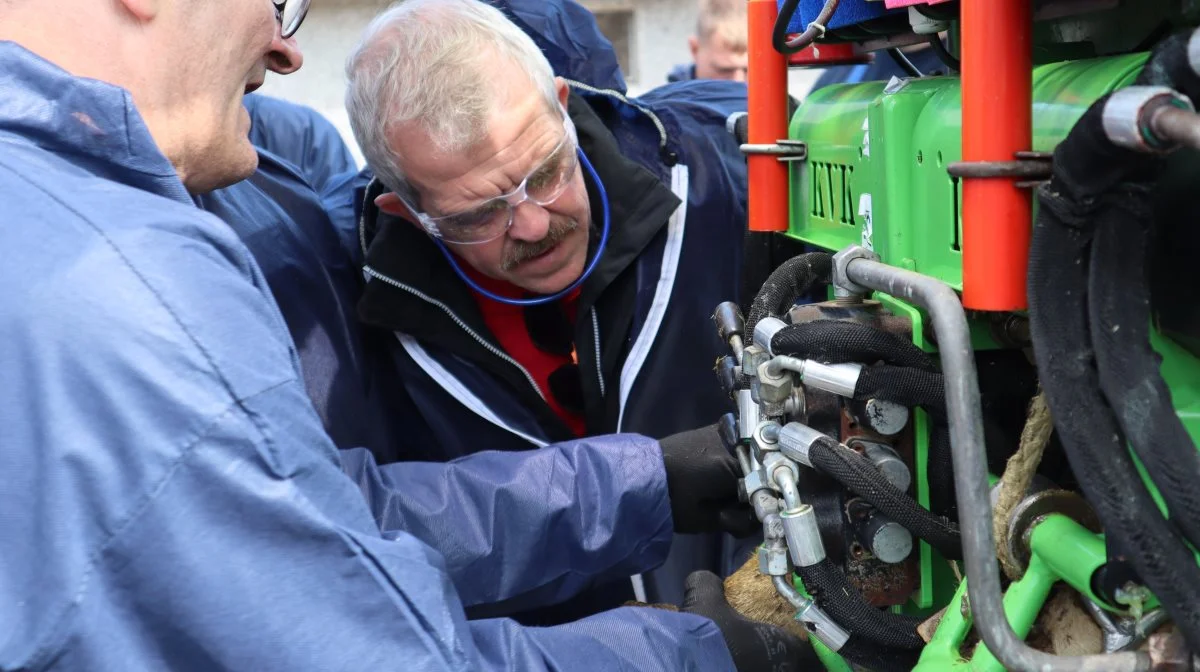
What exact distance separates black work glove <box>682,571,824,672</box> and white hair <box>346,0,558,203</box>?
83 centimetres

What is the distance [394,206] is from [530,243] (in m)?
0.25

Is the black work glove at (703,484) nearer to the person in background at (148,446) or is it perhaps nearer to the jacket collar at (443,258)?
the jacket collar at (443,258)

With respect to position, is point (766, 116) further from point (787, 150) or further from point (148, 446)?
point (148, 446)

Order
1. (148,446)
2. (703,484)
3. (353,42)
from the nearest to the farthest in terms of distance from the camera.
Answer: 1. (148,446)
2. (703,484)
3. (353,42)

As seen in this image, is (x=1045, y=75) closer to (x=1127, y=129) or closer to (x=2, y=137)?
(x=1127, y=129)

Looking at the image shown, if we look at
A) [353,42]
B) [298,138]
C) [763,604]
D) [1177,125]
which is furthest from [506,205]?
[353,42]

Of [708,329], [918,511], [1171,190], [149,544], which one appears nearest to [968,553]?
[918,511]

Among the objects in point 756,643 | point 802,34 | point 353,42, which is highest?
point 353,42

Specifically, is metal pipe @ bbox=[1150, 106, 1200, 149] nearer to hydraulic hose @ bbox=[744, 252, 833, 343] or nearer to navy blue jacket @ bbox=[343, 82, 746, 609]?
hydraulic hose @ bbox=[744, 252, 833, 343]

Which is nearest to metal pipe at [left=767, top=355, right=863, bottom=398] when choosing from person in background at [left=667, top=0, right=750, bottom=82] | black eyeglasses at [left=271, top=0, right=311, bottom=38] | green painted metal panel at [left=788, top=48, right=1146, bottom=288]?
green painted metal panel at [left=788, top=48, right=1146, bottom=288]

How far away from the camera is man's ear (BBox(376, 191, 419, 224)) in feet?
6.14

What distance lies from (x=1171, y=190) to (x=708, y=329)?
1.24 meters

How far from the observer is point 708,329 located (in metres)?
1.96

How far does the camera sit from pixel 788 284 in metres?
1.23
